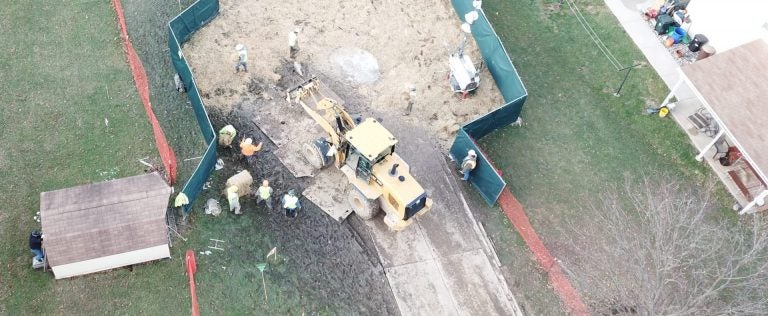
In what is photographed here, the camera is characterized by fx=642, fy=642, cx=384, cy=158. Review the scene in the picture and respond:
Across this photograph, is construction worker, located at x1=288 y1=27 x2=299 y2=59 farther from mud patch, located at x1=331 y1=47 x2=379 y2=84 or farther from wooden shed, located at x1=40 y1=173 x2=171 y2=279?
wooden shed, located at x1=40 y1=173 x2=171 y2=279

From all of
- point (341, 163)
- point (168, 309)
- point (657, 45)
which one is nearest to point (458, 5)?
Result: point (657, 45)

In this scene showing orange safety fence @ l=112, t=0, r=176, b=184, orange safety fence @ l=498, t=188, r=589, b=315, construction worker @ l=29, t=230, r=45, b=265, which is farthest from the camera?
orange safety fence @ l=112, t=0, r=176, b=184

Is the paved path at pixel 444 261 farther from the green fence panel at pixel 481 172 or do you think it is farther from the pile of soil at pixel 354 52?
the pile of soil at pixel 354 52

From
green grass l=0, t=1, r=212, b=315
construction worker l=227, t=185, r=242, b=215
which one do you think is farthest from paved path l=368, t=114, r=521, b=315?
green grass l=0, t=1, r=212, b=315

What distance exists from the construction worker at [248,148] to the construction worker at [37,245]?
6.17m

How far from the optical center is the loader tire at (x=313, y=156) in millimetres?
19948

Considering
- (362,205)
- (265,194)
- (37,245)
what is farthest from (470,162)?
(37,245)

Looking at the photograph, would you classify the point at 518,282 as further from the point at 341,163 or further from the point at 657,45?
the point at 657,45

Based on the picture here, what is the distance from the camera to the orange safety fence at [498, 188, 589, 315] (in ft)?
59.9

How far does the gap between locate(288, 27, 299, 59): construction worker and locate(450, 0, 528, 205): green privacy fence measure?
666cm

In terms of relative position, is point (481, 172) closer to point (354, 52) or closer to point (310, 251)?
point (310, 251)

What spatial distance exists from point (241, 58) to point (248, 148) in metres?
4.04

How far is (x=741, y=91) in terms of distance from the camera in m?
21.2

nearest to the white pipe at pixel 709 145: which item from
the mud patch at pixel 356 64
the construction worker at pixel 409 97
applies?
the construction worker at pixel 409 97
